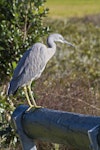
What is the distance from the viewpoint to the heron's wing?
6121 mm

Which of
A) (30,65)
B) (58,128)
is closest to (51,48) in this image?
(30,65)

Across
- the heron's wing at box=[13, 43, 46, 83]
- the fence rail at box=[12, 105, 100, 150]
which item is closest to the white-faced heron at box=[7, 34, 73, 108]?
the heron's wing at box=[13, 43, 46, 83]

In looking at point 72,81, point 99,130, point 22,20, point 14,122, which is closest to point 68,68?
point 72,81

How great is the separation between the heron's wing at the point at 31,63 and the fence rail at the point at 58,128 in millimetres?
2263

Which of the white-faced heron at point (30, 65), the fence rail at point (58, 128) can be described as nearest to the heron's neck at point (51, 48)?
the white-faced heron at point (30, 65)

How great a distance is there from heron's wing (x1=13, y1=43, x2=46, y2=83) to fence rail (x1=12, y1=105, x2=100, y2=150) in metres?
2.26

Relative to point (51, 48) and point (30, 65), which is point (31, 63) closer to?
point (30, 65)

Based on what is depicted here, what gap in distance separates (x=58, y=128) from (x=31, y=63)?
293 centimetres

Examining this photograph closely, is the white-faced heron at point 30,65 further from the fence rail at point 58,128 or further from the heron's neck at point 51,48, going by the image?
the fence rail at point 58,128

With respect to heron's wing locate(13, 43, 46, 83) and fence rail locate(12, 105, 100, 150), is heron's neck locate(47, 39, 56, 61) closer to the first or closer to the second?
heron's wing locate(13, 43, 46, 83)

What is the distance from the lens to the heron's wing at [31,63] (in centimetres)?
612

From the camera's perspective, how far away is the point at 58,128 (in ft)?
10.8

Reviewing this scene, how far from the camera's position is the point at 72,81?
9.94 metres

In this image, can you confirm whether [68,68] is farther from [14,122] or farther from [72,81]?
[14,122]
